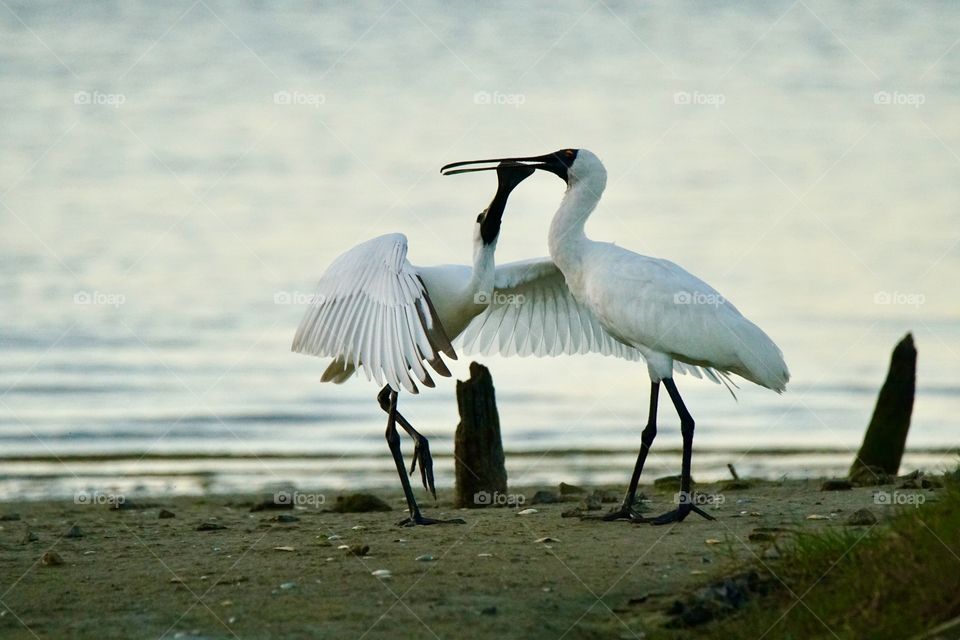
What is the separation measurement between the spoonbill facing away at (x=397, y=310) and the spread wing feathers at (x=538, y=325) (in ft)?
2.63

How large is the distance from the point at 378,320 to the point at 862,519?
118 inches

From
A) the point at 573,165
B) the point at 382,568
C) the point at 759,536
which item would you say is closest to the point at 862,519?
the point at 759,536

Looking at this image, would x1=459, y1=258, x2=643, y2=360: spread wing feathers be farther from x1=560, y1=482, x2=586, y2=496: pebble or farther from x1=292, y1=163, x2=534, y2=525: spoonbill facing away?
x1=560, y1=482, x2=586, y2=496: pebble

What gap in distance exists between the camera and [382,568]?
270 inches

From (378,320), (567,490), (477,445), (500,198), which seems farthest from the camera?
(567,490)

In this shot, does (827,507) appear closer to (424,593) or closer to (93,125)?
(424,593)

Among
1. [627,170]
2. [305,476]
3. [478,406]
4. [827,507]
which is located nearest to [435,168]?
[627,170]

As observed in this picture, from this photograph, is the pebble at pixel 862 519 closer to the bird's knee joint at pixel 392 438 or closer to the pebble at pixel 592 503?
the pebble at pixel 592 503

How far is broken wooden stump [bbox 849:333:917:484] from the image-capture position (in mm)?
10344

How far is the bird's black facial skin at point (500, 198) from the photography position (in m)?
9.47

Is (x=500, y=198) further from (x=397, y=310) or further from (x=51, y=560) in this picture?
(x=51, y=560)

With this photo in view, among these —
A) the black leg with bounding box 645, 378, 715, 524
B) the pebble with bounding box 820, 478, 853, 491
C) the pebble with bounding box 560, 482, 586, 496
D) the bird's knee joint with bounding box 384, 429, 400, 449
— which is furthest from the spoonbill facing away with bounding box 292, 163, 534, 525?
the pebble with bounding box 820, 478, 853, 491

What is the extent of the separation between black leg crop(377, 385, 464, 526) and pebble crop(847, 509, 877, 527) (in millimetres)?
2490

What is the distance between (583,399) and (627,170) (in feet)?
39.1
